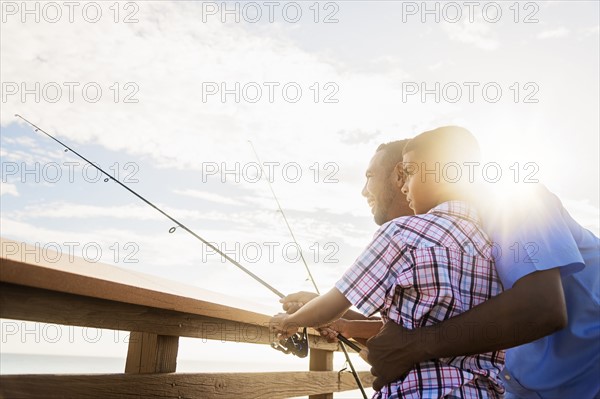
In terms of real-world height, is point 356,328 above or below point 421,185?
below

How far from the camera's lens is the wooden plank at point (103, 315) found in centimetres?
115

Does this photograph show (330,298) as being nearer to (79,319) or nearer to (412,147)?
(412,147)

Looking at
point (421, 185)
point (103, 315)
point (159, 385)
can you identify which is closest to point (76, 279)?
point (103, 315)

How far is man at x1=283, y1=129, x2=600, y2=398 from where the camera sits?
1.28 metres

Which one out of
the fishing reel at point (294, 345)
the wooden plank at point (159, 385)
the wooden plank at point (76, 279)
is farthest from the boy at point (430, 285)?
the fishing reel at point (294, 345)

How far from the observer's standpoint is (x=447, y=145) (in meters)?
1.64

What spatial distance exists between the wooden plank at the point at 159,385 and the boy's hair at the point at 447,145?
1003 millimetres

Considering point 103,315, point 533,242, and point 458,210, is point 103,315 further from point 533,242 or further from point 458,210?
point 533,242

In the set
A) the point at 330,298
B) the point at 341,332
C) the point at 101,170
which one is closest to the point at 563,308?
the point at 330,298

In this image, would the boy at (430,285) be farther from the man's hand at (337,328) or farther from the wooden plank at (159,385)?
the man's hand at (337,328)

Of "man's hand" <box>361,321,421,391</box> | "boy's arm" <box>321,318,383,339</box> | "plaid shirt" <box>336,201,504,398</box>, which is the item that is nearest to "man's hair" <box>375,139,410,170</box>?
"boy's arm" <box>321,318,383,339</box>

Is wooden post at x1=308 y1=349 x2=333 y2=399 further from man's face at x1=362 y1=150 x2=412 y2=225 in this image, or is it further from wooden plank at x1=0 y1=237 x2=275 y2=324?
wooden plank at x1=0 y1=237 x2=275 y2=324

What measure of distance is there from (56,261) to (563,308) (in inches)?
48.8

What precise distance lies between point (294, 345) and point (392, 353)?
0.90 m
